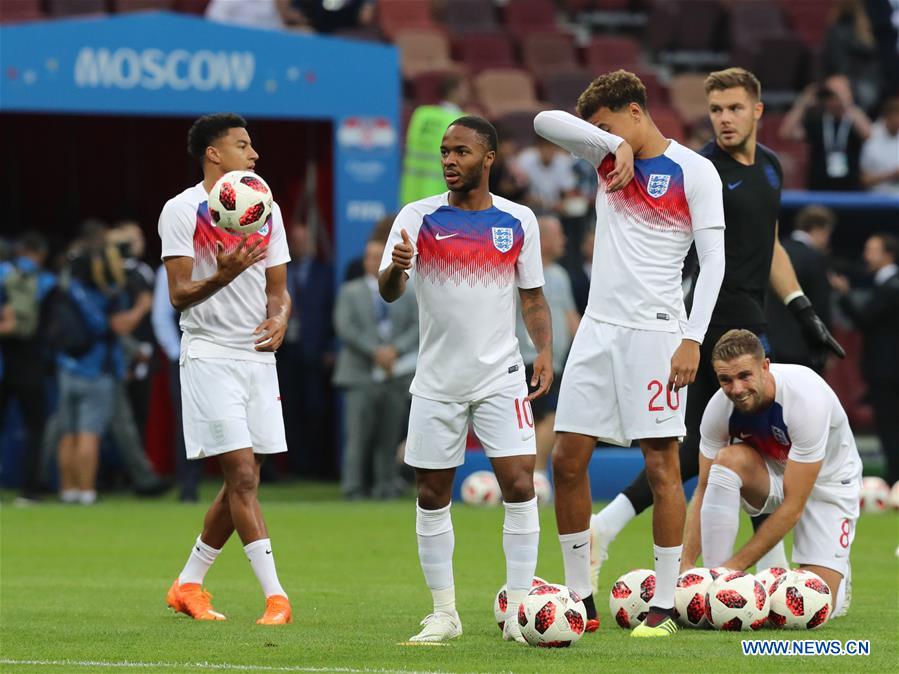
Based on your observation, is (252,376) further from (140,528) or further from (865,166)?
(865,166)

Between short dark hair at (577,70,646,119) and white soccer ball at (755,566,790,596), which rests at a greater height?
short dark hair at (577,70,646,119)

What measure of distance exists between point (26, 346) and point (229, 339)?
325 inches

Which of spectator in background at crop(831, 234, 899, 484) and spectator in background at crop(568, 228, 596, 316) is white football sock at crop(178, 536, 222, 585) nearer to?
spectator in background at crop(568, 228, 596, 316)

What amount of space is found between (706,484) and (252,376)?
224cm

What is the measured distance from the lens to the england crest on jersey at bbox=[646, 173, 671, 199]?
7.74m

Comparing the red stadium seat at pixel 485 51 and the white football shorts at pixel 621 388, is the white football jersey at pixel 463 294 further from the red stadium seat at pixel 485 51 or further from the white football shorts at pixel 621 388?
the red stadium seat at pixel 485 51

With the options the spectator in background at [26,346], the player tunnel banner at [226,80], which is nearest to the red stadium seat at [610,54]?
the player tunnel banner at [226,80]

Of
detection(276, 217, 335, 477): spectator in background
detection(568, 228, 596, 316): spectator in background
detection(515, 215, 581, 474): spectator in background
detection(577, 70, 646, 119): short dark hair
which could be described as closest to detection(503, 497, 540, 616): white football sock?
detection(577, 70, 646, 119): short dark hair

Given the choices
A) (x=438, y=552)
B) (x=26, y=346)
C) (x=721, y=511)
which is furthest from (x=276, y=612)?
(x=26, y=346)

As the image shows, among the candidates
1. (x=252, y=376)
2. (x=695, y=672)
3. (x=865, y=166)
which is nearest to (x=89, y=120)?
(x=865, y=166)

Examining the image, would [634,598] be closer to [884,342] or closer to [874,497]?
[874,497]

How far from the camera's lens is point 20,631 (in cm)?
793

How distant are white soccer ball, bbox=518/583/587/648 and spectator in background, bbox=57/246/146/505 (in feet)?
29.1

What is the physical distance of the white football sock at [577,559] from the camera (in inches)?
310
